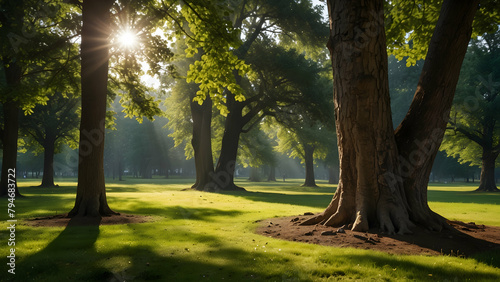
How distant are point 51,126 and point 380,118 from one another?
32.2 meters

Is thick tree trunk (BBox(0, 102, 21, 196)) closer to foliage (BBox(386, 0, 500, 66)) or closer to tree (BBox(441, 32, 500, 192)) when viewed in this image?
foliage (BBox(386, 0, 500, 66))

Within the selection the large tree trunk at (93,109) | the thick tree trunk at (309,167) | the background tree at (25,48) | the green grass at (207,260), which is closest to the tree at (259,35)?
the background tree at (25,48)

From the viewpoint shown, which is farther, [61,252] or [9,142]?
[9,142]

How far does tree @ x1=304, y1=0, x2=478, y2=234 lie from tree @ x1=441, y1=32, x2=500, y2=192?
29068 millimetres

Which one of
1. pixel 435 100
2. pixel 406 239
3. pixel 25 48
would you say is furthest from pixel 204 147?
pixel 406 239

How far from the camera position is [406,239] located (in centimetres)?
694

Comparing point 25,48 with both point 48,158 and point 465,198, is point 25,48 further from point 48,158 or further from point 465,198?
point 465,198

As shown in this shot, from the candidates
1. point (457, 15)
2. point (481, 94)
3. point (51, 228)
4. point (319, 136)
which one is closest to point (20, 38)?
point (51, 228)

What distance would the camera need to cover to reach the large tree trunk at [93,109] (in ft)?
34.8

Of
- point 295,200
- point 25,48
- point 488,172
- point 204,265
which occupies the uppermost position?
point 25,48

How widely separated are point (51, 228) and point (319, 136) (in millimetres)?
35102

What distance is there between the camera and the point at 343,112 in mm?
8078

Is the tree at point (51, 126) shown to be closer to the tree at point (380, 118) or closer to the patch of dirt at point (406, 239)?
the patch of dirt at point (406, 239)

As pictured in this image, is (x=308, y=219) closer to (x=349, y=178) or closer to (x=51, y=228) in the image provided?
(x=349, y=178)
